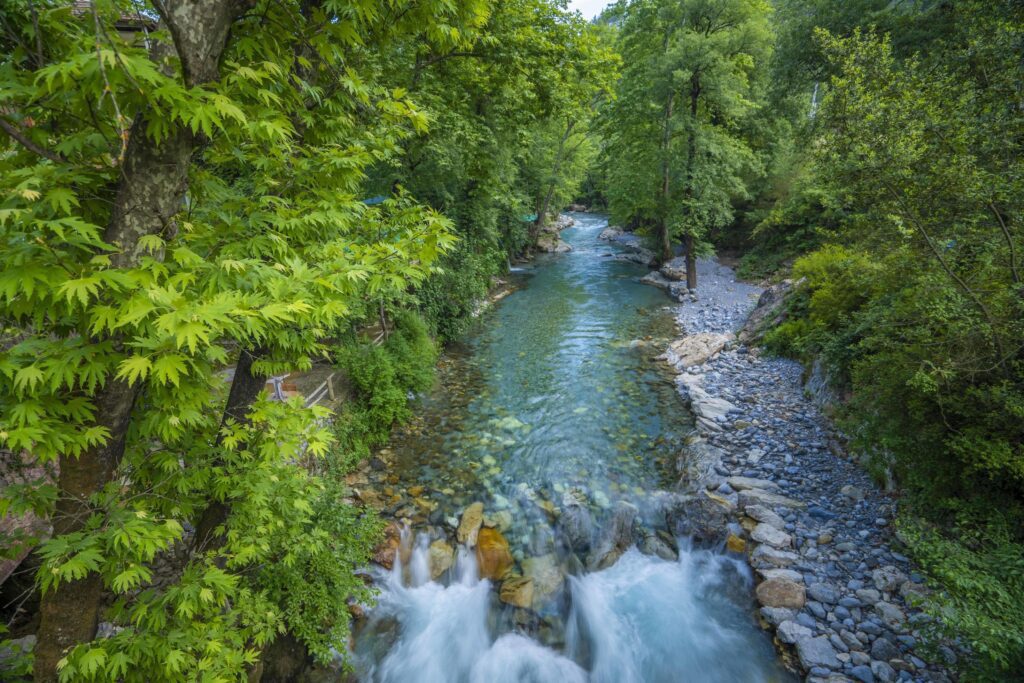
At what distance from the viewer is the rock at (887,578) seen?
5871 millimetres

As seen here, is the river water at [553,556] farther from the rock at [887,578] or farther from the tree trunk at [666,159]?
the tree trunk at [666,159]

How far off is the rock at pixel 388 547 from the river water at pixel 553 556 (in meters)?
0.17

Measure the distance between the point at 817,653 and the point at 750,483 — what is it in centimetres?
306

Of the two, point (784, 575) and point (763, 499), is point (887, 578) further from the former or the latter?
point (763, 499)

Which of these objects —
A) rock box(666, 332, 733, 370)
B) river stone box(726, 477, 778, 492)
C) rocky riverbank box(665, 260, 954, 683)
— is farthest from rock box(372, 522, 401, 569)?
Answer: rock box(666, 332, 733, 370)

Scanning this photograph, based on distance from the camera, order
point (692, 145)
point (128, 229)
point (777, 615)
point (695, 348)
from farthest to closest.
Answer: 1. point (692, 145)
2. point (695, 348)
3. point (777, 615)
4. point (128, 229)

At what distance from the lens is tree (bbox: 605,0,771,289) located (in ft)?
55.7

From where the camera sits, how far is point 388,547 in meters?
7.16

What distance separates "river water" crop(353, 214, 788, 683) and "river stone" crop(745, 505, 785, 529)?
0.95m

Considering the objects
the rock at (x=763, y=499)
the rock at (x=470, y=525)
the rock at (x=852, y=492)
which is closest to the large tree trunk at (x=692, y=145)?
the rock at (x=852, y=492)

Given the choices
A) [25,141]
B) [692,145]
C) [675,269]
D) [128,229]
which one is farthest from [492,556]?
[675,269]

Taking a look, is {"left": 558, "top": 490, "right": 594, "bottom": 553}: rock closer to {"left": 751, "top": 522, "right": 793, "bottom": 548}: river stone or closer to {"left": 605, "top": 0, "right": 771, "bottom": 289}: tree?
{"left": 751, "top": 522, "right": 793, "bottom": 548}: river stone

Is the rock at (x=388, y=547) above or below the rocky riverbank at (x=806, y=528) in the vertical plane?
below

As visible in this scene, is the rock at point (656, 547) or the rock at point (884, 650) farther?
the rock at point (656, 547)
